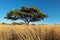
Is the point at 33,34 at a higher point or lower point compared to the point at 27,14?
lower

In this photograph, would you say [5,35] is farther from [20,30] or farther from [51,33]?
[51,33]

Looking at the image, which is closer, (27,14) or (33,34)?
(33,34)

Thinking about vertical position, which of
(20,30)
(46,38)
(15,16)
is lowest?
(46,38)

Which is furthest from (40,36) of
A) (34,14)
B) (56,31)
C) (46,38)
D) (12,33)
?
(34,14)

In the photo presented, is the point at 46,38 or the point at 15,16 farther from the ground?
the point at 15,16

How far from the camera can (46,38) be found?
4004 millimetres

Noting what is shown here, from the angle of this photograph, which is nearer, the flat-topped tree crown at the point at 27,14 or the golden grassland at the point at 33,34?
the golden grassland at the point at 33,34

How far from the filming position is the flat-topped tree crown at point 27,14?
25.6 meters

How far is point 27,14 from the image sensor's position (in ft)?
83.5

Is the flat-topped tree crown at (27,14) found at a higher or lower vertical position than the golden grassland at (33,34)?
higher

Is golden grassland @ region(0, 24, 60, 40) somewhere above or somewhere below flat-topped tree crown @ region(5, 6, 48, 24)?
below

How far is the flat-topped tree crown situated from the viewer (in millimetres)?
25609

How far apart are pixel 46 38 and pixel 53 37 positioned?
19 centimetres

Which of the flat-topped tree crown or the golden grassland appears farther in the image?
the flat-topped tree crown
